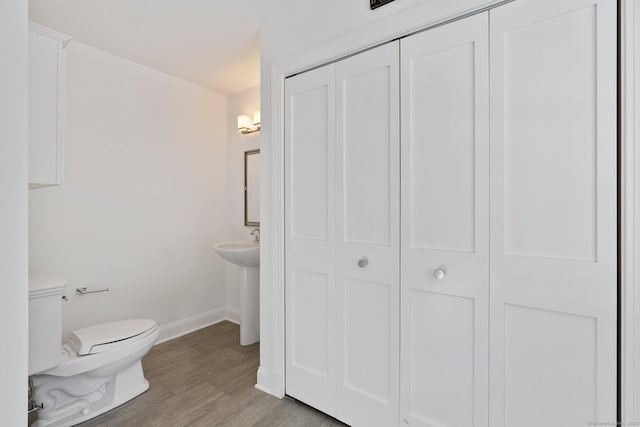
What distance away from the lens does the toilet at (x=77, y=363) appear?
161 cm

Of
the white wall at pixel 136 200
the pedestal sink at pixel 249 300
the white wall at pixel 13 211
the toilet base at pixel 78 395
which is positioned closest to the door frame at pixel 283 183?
the pedestal sink at pixel 249 300

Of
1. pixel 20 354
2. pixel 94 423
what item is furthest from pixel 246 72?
pixel 94 423

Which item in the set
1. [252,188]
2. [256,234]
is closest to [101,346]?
[256,234]

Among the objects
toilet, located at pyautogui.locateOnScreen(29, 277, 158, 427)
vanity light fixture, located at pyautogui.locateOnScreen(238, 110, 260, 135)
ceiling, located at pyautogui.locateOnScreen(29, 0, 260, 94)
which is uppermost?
ceiling, located at pyautogui.locateOnScreen(29, 0, 260, 94)

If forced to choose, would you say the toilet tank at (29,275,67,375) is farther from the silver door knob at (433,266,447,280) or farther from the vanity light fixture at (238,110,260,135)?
the vanity light fixture at (238,110,260,135)

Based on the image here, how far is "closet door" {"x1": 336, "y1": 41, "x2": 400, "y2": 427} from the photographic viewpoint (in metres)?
1.56

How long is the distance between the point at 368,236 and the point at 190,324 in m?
2.29

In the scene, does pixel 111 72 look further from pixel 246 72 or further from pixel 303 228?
pixel 303 228

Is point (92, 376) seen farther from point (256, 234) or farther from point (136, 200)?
point (256, 234)

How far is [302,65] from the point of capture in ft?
6.14

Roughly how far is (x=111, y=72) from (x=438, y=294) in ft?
9.31

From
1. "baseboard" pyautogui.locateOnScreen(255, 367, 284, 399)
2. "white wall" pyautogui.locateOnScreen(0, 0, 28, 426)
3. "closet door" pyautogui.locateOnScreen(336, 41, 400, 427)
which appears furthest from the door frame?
"white wall" pyautogui.locateOnScreen(0, 0, 28, 426)

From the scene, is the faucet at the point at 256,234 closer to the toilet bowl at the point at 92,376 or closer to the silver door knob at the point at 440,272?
the toilet bowl at the point at 92,376

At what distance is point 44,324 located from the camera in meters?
1.61
